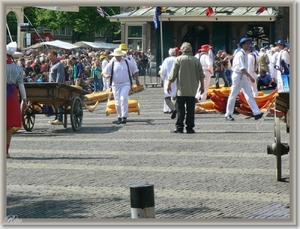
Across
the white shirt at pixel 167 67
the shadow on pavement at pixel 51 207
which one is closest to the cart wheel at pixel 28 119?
the white shirt at pixel 167 67

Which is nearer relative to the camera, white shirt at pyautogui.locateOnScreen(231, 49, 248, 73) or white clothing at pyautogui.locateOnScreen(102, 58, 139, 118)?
white shirt at pyautogui.locateOnScreen(231, 49, 248, 73)

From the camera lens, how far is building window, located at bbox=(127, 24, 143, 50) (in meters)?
47.9

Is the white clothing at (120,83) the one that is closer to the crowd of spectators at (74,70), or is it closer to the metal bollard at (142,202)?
the crowd of spectators at (74,70)

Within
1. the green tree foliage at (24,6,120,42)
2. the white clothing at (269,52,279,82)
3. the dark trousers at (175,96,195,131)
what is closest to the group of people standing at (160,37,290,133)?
the dark trousers at (175,96,195,131)

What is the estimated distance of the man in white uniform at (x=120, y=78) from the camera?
19750 mm

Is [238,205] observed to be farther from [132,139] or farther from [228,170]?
[132,139]

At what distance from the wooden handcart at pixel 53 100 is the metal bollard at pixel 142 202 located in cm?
966

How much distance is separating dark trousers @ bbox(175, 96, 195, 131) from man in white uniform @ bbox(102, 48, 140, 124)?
269 centimetres

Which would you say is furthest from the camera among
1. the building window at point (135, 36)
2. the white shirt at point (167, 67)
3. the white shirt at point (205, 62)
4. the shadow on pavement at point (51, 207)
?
the building window at point (135, 36)

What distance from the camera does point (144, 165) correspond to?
12.6m

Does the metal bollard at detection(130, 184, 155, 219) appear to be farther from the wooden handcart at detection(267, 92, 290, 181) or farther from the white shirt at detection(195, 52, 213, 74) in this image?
the white shirt at detection(195, 52, 213, 74)

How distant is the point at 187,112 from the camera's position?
56.2ft

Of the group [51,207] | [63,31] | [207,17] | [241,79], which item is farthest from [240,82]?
[63,31]

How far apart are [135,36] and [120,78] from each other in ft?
98.3
